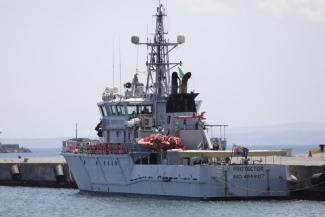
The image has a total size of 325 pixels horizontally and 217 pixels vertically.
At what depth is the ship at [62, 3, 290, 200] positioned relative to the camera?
4912 centimetres

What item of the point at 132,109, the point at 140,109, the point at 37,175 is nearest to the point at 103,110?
the point at 132,109

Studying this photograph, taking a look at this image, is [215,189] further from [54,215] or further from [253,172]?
[54,215]

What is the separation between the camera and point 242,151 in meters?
50.2

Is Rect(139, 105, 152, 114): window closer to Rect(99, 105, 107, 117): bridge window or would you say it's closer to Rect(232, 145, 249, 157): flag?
Rect(99, 105, 107, 117): bridge window

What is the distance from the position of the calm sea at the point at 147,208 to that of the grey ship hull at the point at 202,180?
1.75ft

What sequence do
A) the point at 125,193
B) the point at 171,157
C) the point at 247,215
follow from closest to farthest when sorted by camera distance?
the point at 247,215 < the point at 171,157 < the point at 125,193

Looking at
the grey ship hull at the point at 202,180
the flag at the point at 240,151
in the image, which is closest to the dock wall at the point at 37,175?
the grey ship hull at the point at 202,180

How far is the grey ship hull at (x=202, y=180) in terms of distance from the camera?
48438 mm

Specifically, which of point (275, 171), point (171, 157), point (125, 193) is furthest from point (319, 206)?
point (125, 193)

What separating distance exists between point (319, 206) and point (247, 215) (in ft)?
17.7

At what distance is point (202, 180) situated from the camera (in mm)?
48250

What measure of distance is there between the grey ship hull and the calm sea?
0.53m

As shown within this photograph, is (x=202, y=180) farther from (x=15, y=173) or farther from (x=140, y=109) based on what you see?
(x=15, y=173)

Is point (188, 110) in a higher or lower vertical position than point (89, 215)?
higher
